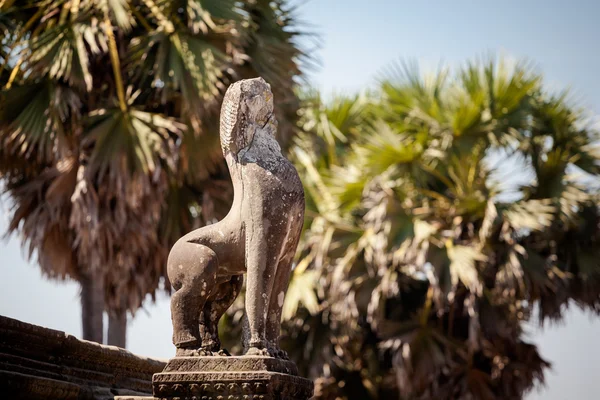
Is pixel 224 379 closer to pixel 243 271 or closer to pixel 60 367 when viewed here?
pixel 243 271

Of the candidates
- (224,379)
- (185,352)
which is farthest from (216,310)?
(224,379)

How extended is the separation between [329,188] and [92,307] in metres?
6.20

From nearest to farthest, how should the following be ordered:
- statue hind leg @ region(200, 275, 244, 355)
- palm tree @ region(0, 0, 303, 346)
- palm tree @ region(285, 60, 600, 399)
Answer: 1. statue hind leg @ region(200, 275, 244, 355)
2. palm tree @ region(0, 0, 303, 346)
3. palm tree @ region(285, 60, 600, 399)

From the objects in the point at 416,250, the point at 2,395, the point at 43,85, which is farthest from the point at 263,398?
the point at 416,250

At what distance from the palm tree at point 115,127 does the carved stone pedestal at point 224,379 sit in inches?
257

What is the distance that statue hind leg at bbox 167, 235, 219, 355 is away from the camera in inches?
211

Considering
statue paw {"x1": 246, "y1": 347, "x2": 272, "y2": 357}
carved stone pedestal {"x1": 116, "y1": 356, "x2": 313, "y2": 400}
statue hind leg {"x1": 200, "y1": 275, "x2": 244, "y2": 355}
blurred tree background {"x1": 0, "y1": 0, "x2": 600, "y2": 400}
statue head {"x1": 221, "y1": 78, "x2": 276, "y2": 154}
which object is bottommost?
carved stone pedestal {"x1": 116, "y1": 356, "x2": 313, "y2": 400}

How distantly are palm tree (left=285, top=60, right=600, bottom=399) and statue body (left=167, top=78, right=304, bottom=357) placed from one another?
9.45m

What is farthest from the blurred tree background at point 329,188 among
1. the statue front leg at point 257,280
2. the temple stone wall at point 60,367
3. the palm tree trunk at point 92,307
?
the statue front leg at point 257,280

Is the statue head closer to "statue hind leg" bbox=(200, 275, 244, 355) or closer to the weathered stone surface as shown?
the weathered stone surface

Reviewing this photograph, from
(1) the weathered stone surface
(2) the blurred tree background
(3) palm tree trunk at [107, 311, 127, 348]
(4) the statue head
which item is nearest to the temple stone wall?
(1) the weathered stone surface

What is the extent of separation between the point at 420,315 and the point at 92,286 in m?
5.76

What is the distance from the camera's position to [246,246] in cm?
544

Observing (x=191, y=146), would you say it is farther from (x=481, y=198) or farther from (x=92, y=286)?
(x=481, y=198)
